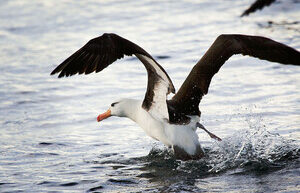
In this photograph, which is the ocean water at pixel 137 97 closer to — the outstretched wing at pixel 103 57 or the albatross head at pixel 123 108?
the albatross head at pixel 123 108

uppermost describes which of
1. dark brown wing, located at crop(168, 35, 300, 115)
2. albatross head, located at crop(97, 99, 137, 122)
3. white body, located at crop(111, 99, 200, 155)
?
dark brown wing, located at crop(168, 35, 300, 115)

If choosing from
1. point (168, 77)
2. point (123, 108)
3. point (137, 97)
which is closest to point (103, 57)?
point (168, 77)

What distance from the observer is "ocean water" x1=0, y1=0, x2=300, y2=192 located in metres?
7.10

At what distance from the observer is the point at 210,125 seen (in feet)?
28.5

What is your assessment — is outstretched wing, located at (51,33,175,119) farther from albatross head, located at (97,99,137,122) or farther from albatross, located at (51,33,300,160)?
albatross head, located at (97,99,137,122)

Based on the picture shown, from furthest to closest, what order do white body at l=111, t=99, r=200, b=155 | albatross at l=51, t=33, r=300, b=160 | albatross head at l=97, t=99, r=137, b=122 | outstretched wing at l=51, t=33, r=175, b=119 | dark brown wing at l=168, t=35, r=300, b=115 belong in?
albatross head at l=97, t=99, r=137, b=122 → white body at l=111, t=99, r=200, b=155 → outstretched wing at l=51, t=33, r=175, b=119 → albatross at l=51, t=33, r=300, b=160 → dark brown wing at l=168, t=35, r=300, b=115

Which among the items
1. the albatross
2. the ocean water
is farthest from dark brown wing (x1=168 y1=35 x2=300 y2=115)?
the ocean water

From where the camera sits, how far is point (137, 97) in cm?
995

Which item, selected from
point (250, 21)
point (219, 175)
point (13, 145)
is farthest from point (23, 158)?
point (250, 21)

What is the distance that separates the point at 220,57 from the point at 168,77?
64cm

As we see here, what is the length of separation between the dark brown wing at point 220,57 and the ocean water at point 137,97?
0.73 m

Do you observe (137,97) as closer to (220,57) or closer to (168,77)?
(168,77)

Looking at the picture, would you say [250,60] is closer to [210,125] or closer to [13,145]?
[210,125]

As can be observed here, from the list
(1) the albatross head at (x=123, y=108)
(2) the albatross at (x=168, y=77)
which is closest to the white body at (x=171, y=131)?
(2) the albatross at (x=168, y=77)
